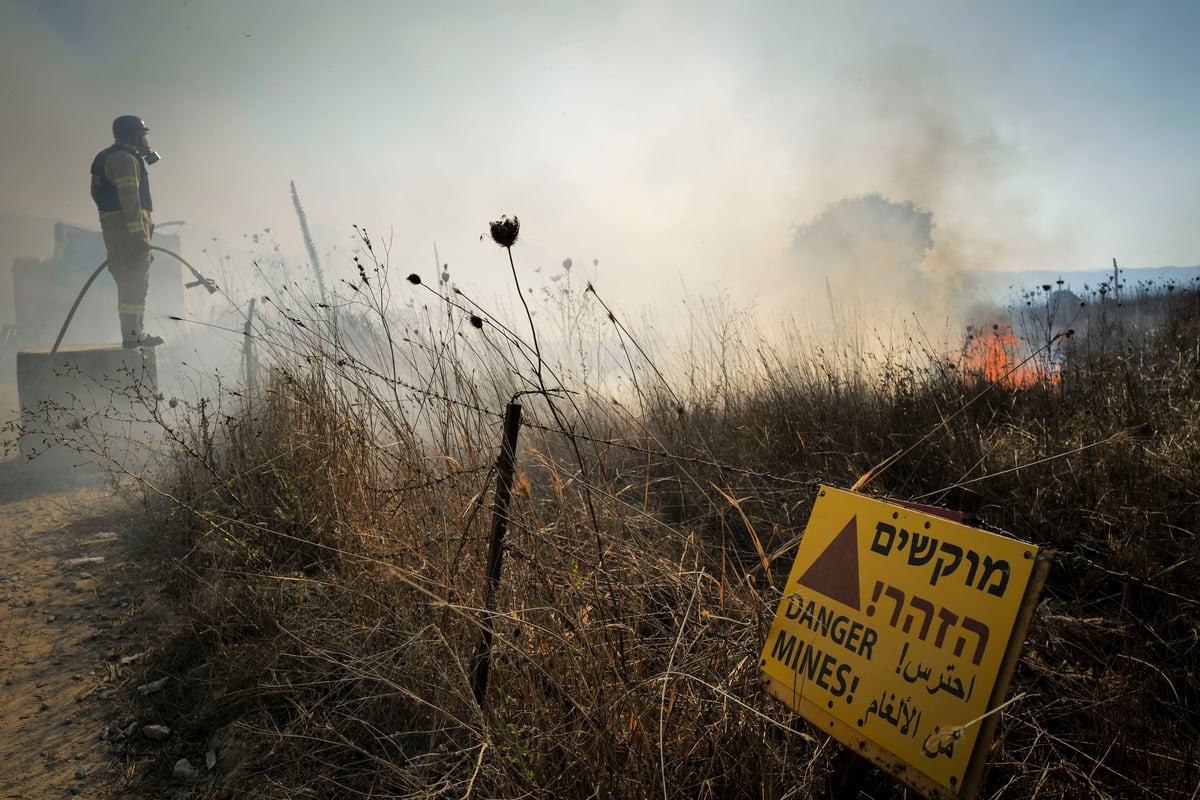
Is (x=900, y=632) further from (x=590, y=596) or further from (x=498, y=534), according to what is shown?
(x=498, y=534)

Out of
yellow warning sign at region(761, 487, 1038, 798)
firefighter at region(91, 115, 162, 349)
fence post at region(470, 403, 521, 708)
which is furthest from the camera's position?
firefighter at region(91, 115, 162, 349)

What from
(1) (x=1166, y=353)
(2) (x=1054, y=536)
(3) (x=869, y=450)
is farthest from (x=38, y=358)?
(1) (x=1166, y=353)

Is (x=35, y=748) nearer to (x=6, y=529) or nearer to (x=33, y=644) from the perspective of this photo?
(x=33, y=644)

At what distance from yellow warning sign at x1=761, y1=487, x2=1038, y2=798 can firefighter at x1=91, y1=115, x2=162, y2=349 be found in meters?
9.57

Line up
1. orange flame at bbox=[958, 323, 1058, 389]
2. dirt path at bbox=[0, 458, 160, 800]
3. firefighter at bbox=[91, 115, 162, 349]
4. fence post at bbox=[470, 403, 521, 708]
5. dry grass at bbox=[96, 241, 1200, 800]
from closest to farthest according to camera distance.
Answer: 1. dry grass at bbox=[96, 241, 1200, 800]
2. fence post at bbox=[470, 403, 521, 708]
3. dirt path at bbox=[0, 458, 160, 800]
4. orange flame at bbox=[958, 323, 1058, 389]
5. firefighter at bbox=[91, 115, 162, 349]

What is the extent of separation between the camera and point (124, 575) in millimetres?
4027

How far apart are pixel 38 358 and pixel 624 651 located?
9269 mm

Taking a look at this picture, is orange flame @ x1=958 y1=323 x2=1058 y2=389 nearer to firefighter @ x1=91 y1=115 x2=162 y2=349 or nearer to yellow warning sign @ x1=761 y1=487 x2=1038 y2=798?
yellow warning sign @ x1=761 y1=487 x2=1038 y2=798

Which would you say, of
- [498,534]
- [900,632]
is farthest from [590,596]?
[900,632]

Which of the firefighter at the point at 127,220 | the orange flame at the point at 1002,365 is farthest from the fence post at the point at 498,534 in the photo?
the firefighter at the point at 127,220

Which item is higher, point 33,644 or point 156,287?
point 156,287

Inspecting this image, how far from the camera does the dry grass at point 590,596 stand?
170 centimetres

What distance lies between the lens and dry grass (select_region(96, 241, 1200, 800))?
5.57ft

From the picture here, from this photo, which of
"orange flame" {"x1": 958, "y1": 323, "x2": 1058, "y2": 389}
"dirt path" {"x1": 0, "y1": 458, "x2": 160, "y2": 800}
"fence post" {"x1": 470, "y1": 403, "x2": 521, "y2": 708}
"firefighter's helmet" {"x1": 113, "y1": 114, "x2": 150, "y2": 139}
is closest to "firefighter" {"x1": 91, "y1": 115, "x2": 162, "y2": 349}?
"firefighter's helmet" {"x1": 113, "y1": 114, "x2": 150, "y2": 139}
